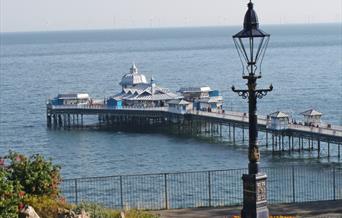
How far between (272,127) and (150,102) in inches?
873

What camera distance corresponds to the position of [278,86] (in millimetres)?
123625

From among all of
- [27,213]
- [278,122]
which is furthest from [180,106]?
[27,213]

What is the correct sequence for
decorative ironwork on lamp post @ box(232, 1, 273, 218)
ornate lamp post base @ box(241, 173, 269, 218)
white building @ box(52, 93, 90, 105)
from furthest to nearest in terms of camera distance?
white building @ box(52, 93, 90, 105)
ornate lamp post base @ box(241, 173, 269, 218)
decorative ironwork on lamp post @ box(232, 1, 273, 218)

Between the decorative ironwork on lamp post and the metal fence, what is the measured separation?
2383cm

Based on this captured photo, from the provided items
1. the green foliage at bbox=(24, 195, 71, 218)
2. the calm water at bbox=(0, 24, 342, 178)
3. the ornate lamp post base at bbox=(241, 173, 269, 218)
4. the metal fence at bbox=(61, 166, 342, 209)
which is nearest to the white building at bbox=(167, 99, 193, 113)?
the calm water at bbox=(0, 24, 342, 178)

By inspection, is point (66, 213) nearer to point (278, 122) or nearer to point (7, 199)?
point (7, 199)

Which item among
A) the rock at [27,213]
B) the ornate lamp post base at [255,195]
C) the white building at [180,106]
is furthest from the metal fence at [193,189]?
the white building at [180,106]

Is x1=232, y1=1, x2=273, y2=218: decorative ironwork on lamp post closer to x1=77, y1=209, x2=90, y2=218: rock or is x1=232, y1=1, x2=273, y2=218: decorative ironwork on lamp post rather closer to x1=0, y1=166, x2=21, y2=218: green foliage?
x1=77, y1=209, x2=90, y2=218: rock

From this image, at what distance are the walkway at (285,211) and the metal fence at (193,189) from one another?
1311 centimetres

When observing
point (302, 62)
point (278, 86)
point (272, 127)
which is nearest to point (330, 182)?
point (272, 127)

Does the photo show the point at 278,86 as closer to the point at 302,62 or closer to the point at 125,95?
the point at 125,95

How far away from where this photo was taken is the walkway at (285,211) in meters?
23.4

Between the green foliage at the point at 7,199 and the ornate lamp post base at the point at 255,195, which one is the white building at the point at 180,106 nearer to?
the green foliage at the point at 7,199

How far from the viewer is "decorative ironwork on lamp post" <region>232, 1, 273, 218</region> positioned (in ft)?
45.5
